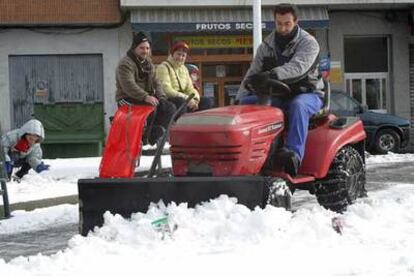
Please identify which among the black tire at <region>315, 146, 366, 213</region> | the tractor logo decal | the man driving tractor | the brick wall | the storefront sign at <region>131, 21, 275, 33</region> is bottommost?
the black tire at <region>315, 146, 366, 213</region>

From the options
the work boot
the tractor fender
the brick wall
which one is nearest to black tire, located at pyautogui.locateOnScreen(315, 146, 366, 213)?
the tractor fender

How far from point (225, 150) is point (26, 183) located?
17.1 ft

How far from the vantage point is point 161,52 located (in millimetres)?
20344

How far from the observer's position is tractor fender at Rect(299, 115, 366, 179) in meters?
5.98

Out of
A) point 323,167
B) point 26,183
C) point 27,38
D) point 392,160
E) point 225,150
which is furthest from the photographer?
point 27,38

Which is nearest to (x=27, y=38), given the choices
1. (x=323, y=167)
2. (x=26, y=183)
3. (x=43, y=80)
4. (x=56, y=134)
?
(x=43, y=80)

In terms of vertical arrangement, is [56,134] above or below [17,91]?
below

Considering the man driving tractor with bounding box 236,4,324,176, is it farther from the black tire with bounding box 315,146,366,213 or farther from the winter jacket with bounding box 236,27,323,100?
the black tire with bounding box 315,146,366,213

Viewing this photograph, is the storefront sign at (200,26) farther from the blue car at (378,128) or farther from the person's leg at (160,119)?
the person's leg at (160,119)

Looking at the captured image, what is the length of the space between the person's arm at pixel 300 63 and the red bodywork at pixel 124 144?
2108 millimetres

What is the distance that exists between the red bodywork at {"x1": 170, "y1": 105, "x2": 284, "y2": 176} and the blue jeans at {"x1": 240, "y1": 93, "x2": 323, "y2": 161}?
13cm

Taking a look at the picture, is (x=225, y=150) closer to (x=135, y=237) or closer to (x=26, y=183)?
(x=135, y=237)

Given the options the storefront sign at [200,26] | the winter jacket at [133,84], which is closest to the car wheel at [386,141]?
the storefront sign at [200,26]

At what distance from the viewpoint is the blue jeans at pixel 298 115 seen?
18.6 feet
